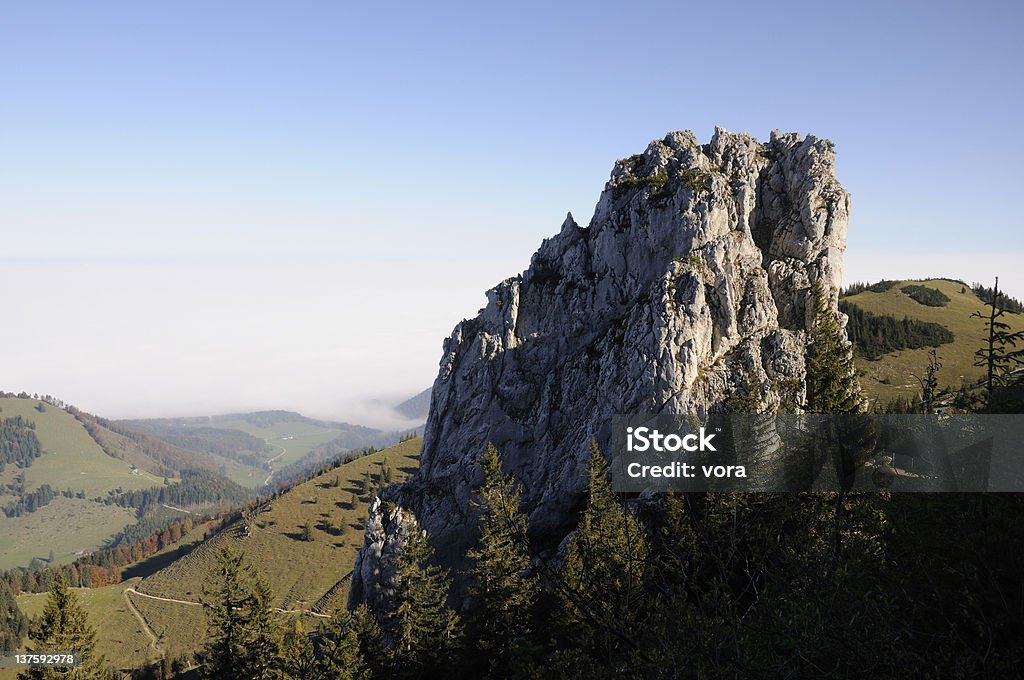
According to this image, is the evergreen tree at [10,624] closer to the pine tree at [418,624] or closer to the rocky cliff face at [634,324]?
the rocky cliff face at [634,324]

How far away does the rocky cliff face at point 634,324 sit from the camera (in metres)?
71.6

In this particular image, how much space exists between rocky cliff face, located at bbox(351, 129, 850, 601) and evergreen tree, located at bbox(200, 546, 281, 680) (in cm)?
2968

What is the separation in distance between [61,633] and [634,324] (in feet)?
208

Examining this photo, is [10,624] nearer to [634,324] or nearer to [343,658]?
[343,658]

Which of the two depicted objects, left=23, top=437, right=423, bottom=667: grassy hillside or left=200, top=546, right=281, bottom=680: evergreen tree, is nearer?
left=200, top=546, right=281, bottom=680: evergreen tree

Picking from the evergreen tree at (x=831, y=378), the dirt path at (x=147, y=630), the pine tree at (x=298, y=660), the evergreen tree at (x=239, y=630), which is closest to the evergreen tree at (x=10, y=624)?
the dirt path at (x=147, y=630)

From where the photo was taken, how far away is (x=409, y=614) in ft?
167

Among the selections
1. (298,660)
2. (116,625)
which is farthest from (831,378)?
(116,625)

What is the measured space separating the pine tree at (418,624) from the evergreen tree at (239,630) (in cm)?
1040

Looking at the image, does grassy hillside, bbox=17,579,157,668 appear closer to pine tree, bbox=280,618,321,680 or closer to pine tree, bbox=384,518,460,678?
pine tree, bbox=280,618,321,680

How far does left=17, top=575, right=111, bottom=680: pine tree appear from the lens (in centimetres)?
4266

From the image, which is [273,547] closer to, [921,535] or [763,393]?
Answer: [763,393]

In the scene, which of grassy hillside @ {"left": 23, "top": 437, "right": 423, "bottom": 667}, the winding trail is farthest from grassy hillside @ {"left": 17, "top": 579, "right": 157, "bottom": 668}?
the winding trail

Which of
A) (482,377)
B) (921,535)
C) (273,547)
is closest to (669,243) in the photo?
(482,377)
